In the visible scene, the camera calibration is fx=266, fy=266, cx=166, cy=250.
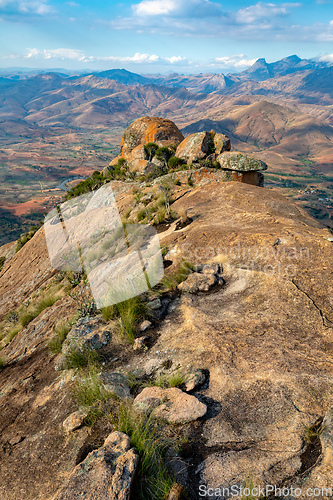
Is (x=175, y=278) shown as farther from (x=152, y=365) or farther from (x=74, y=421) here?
(x=74, y=421)

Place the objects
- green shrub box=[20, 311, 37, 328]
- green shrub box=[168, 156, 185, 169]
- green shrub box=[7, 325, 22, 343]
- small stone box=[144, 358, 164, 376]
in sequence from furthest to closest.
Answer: green shrub box=[168, 156, 185, 169], green shrub box=[20, 311, 37, 328], green shrub box=[7, 325, 22, 343], small stone box=[144, 358, 164, 376]

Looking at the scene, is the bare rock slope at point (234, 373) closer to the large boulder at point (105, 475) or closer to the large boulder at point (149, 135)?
the large boulder at point (105, 475)

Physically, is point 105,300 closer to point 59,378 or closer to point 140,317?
point 140,317

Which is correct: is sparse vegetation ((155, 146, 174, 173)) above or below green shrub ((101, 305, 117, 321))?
above

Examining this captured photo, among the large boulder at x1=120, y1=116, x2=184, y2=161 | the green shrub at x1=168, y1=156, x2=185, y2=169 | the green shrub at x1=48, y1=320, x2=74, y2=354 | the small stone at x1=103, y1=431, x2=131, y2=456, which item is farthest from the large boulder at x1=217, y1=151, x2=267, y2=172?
the small stone at x1=103, y1=431, x2=131, y2=456

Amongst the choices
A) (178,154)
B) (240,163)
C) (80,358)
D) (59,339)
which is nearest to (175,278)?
→ (80,358)

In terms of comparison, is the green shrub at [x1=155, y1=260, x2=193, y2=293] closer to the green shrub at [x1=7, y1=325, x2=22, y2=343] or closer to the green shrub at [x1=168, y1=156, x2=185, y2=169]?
the green shrub at [x1=7, y1=325, x2=22, y2=343]

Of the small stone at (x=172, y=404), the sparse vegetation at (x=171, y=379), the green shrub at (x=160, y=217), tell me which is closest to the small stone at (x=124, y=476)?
the small stone at (x=172, y=404)
